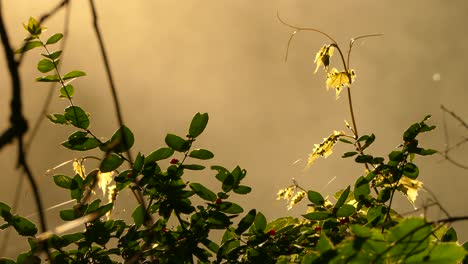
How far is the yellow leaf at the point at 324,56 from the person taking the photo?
3.73 m

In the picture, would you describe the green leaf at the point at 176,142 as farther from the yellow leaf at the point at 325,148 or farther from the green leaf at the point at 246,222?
the yellow leaf at the point at 325,148

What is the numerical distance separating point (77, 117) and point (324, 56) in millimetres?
1848

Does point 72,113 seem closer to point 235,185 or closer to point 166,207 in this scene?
point 166,207

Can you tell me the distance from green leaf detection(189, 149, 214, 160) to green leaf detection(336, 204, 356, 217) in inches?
31.5

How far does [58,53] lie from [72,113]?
35 centimetres

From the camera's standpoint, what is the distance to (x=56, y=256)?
112 inches

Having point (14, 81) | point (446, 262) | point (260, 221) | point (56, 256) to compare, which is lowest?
point (56, 256)

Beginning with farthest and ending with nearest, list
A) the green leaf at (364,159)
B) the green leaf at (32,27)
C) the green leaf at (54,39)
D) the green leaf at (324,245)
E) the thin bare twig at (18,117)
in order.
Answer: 1. the green leaf at (364,159)
2. the green leaf at (54,39)
3. the green leaf at (32,27)
4. the green leaf at (324,245)
5. the thin bare twig at (18,117)

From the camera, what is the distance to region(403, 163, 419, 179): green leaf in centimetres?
302

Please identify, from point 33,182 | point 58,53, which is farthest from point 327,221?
point 33,182

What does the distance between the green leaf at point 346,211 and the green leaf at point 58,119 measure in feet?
5.42

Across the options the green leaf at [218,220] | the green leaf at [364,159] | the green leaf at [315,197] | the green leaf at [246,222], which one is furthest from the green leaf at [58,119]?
the green leaf at [364,159]

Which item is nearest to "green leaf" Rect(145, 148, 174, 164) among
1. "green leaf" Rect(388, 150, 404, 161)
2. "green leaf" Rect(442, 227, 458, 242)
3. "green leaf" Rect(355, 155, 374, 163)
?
"green leaf" Rect(355, 155, 374, 163)

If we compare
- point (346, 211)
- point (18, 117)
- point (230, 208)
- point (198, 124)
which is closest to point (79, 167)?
point (198, 124)
